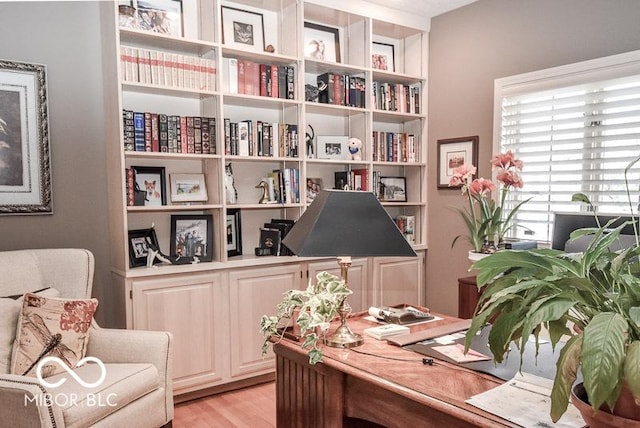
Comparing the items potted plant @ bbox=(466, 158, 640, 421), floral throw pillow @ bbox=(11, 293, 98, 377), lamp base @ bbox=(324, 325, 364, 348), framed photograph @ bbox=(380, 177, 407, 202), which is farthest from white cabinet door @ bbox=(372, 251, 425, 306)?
potted plant @ bbox=(466, 158, 640, 421)

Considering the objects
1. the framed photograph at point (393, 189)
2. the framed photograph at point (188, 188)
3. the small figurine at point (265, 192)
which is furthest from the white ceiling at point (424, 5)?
the framed photograph at point (188, 188)

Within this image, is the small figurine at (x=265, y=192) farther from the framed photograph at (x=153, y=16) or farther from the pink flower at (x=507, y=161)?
the pink flower at (x=507, y=161)

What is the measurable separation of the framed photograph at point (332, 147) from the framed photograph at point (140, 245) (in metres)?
1.37

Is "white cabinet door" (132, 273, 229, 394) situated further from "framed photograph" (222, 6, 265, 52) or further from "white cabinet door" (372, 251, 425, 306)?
"framed photograph" (222, 6, 265, 52)

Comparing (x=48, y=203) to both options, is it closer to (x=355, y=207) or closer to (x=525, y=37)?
(x=355, y=207)

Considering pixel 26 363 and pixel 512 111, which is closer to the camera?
pixel 26 363

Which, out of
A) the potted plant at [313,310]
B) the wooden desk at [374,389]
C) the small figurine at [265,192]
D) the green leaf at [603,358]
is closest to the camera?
the green leaf at [603,358]

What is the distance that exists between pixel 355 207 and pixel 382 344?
52cm

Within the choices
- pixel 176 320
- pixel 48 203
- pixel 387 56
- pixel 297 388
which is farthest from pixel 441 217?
pixel 48 203

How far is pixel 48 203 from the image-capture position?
2.85m

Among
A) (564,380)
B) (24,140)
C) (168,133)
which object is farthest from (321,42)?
(564,380)

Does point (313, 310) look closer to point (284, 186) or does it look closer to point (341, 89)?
point (284, 186)

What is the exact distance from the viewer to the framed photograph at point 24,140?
8.89 feet

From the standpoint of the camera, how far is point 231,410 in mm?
2934
